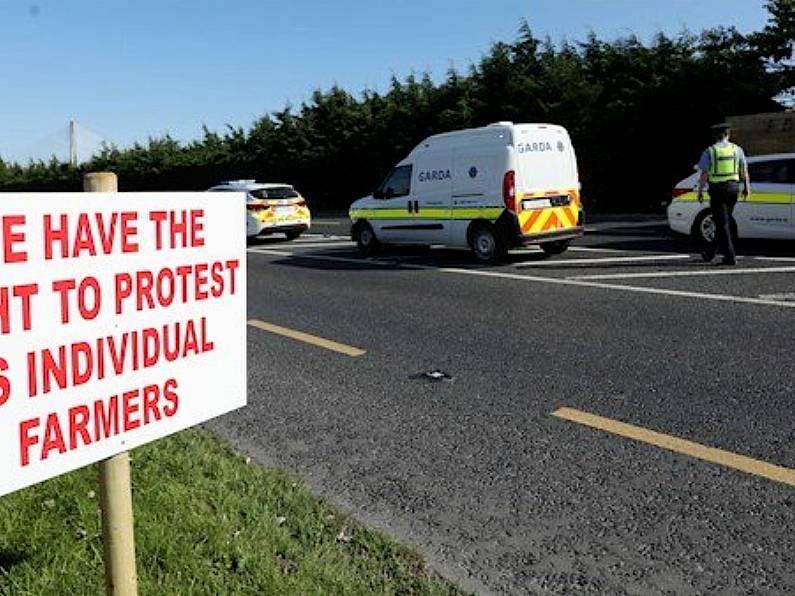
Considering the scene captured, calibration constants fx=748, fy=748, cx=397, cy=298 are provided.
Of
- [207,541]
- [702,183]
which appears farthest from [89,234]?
[702,183]

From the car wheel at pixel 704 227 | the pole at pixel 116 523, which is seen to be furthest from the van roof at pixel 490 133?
the pole at pixel 116 523

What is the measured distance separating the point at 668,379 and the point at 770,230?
715 cm

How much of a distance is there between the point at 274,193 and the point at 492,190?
7.65 meters

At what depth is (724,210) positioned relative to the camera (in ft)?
32.6

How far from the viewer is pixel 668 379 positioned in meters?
5.08

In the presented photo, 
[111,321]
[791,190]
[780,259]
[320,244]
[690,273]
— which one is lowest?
[690,273]

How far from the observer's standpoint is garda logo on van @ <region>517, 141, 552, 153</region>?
1106 cm

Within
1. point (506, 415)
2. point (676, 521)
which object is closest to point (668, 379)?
point (506, 415)

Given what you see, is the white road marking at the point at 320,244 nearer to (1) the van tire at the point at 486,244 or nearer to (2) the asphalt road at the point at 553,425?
(1) the van tire at the point at 486,244

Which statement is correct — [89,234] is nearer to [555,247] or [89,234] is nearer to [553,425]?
[553,425]

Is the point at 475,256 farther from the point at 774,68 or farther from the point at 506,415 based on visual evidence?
the point at 774,68

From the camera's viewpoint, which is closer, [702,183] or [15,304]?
[15,304]

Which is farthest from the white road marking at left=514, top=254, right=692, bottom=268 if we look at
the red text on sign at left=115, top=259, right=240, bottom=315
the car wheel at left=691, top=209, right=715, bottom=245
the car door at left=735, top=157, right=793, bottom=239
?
the red text on sign at left=115, top=259, right=240, bottom=315

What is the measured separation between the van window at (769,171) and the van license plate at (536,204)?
3.05m
